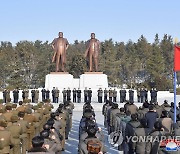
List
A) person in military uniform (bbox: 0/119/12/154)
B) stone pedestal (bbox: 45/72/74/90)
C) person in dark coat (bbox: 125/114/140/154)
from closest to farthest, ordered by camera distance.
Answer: person in military uniform (bbox: 0/119/12/154)
person in dark coat (bbox: 125/114/140/154)
stone pedestal (bbox: 45/72/74/90)

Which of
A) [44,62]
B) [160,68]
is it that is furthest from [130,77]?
[44,62]

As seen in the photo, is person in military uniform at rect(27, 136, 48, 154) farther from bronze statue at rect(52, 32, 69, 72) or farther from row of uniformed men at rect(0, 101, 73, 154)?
bronze statue at rect(52, 32, 69, 72)

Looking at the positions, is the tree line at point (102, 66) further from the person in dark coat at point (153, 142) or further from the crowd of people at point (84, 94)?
the person in dark coat at point (153, 142)

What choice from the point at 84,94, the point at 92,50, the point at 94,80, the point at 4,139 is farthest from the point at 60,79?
the point at 4,139

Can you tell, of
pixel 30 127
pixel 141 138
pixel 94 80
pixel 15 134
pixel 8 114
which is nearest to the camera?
pixel 141 138

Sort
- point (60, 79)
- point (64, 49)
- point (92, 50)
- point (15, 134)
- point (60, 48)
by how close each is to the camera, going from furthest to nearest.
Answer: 1. point (60, 79)
2. point (64, 49)
3. point (60, 48)
4. point (92, 50)
5. point (15, 134)

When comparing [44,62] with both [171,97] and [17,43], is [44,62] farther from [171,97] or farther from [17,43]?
[171,97]

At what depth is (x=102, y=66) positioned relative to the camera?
5581 centimetres

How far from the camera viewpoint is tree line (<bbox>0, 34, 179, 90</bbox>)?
167 feet

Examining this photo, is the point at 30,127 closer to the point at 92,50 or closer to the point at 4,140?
the point at 4,140

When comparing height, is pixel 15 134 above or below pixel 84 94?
below

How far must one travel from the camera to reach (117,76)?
59.2m

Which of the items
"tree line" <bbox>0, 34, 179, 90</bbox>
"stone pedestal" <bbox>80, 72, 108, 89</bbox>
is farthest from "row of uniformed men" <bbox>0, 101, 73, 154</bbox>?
"tree line" <bbox>0, 34, 179, 90</bbox>

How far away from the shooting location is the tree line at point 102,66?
167 ft
